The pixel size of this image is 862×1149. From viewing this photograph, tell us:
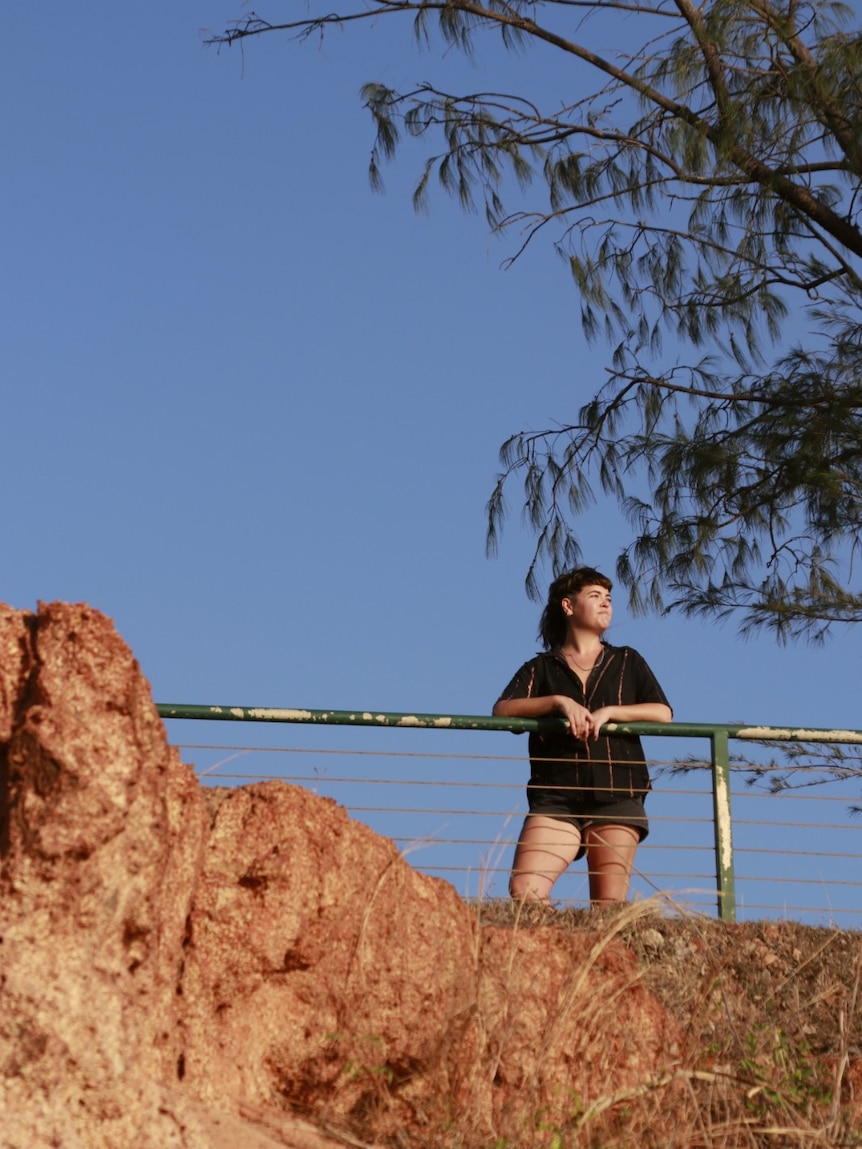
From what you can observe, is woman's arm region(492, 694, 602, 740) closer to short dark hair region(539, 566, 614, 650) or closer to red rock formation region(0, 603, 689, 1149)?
short dark hair region(539, 566, 614, 650)

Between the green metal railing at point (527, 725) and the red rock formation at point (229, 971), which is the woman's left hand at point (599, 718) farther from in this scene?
the red rock formation at point (229, 971)

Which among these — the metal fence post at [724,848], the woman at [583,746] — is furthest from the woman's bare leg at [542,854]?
the metal fence post at [724,848]

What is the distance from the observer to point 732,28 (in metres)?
7.78

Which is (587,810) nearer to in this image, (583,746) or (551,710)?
(583,746)

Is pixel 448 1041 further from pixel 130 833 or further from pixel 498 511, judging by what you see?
pixel 498 511

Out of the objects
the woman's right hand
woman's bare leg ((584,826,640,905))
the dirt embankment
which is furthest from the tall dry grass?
the woman's right hand

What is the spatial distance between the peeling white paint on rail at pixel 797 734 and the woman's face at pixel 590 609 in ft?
2.22

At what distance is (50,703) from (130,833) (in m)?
0.27

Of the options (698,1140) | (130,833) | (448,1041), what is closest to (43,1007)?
(130,833)

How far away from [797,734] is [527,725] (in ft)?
3.49

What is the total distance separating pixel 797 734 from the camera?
19.2ft

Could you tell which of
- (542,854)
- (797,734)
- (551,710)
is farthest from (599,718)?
(797,734)

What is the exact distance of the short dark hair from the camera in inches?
223

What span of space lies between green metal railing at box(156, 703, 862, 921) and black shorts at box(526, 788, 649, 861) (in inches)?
11.3
